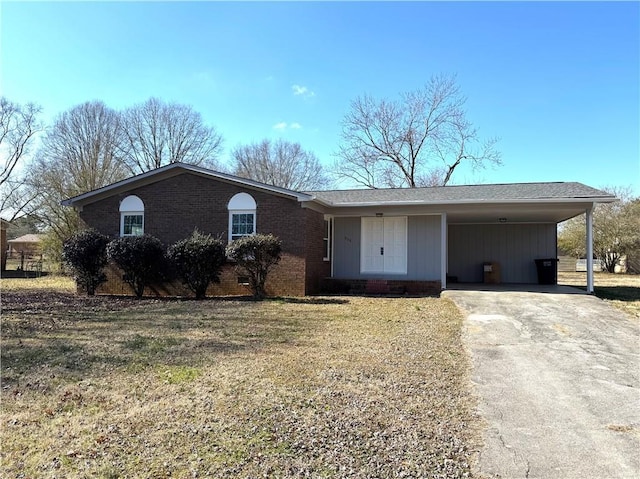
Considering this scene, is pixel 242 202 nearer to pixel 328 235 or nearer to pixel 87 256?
pixel 328 235

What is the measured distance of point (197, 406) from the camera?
3.94 meters

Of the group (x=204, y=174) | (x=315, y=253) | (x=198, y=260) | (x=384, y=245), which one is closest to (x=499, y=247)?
(x=384, y=245)

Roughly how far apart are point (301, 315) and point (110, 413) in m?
5.66

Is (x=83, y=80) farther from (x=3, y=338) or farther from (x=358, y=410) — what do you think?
(x=358, y=410)

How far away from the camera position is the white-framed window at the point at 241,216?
13344mm

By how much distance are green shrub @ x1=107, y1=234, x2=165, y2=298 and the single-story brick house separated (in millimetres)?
840

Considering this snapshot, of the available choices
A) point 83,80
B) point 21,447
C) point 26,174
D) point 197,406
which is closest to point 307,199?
point 83,80

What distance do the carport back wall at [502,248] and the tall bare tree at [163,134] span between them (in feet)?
77.2

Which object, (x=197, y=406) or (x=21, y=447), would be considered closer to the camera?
(x=21, y=447)

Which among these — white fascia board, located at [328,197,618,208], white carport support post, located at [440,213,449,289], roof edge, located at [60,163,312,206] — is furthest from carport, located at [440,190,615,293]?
roof edge, located at [60,163,312,206]

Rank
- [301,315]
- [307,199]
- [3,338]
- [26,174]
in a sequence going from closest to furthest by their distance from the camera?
1. [3,338]
2. [301,315]
3. [307,199]
4. [26,174]

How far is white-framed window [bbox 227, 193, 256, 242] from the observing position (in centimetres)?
1334

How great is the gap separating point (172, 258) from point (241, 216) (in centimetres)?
231

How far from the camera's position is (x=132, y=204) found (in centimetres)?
1434
